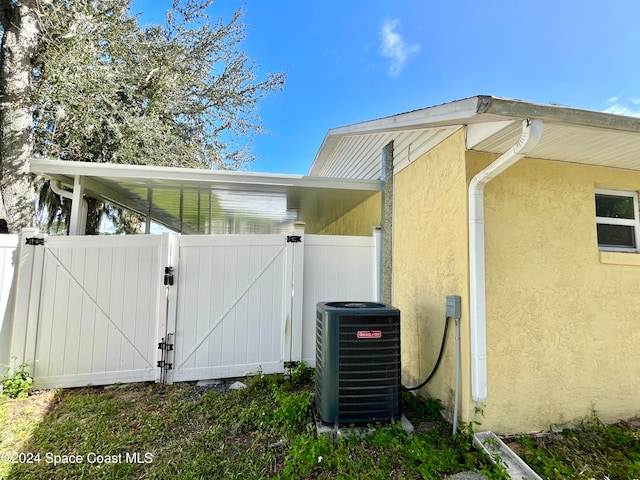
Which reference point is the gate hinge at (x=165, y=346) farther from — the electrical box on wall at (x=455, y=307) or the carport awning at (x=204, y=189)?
the electrical box on wall at (x=455, y=307)

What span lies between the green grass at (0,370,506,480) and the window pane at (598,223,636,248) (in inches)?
98.0

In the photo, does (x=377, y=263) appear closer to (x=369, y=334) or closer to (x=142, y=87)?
(x=369, y=334)

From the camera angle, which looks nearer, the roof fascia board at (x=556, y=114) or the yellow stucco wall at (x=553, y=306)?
the roof fascia board at (x=556, y=114)

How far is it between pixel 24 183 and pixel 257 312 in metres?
4.04

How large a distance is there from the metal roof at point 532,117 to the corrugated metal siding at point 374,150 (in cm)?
2

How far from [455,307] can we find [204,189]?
4.16 meters

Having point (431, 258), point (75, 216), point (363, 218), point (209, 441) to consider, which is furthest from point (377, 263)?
point (75, 216)

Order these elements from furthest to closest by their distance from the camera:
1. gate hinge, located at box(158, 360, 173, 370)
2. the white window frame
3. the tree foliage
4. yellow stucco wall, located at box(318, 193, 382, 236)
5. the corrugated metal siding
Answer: the tree foliage, yellow stucco wall, located at box(318, 193, 382, 236), gate hinge, located at box(158, 360, 173, 370), the corrugated metal siding, the white window frame

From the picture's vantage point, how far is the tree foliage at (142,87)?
561cm

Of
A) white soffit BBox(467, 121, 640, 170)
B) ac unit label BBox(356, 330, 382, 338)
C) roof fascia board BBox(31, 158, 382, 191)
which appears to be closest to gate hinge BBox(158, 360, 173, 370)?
roof fascia board BBox(31, 158, 382, 191)

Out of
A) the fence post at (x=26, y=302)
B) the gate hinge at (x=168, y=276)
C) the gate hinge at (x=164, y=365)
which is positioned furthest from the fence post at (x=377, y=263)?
the fence post at (x=26, y=302)

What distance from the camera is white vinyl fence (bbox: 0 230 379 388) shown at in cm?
379

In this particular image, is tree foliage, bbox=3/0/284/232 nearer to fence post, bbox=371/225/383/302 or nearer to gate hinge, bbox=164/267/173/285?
gate hinge, bbox=164/267/173/285

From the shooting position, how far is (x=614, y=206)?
11.1 feet
